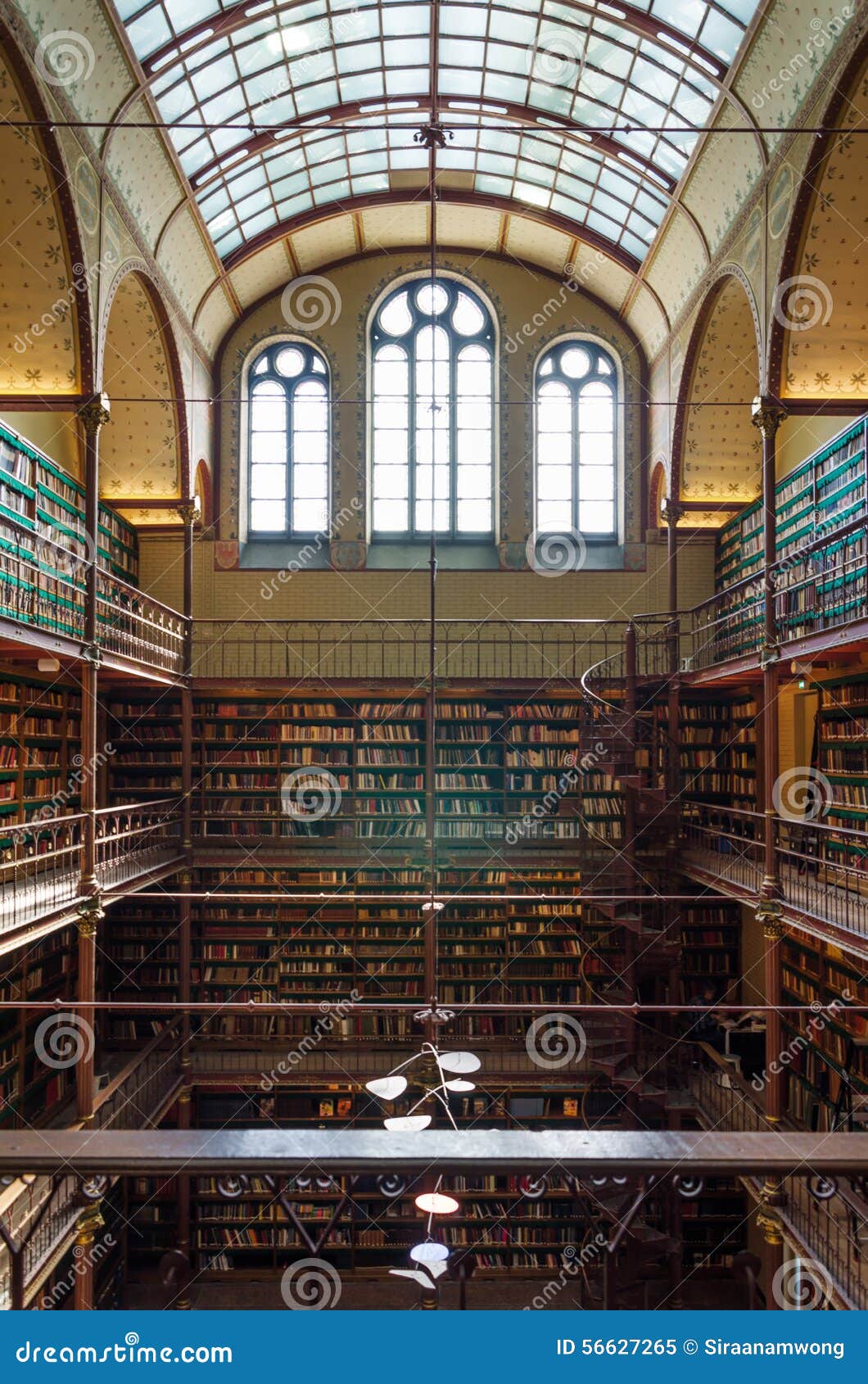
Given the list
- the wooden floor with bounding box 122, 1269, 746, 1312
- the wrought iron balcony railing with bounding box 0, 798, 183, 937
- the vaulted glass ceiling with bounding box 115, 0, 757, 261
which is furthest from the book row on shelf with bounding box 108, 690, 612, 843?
the vaulted glass ceiling with bounding box 115, 0, 757, 261

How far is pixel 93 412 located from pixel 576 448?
6.72m

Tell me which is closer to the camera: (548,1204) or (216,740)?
(548,1204)

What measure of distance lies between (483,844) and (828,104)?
768cm

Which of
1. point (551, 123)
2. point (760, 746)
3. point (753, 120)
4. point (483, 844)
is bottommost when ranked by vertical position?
point (483, 844)

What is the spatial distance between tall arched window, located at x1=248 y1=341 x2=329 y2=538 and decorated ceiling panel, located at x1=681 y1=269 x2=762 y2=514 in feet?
15.2

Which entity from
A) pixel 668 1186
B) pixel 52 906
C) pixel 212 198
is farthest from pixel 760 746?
pixel 212 198

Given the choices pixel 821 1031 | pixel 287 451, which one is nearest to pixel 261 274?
pixel 287 451

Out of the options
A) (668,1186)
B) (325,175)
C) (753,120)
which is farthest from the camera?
(325,175)

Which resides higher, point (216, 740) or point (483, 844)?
point (216, 740)

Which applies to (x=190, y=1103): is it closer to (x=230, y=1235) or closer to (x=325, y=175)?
(x=230, y=1235)

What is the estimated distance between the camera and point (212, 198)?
1026cm

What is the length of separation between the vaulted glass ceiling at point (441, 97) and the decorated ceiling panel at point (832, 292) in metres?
1.45

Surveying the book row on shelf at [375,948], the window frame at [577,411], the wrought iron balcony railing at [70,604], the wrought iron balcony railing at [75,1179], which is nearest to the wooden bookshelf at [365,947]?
the book row on shelf at [375,948]

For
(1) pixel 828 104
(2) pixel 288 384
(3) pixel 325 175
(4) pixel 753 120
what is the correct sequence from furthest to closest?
1. (2) pixel 288 384
2. (3) pixel 325 175
3. (4) pixel 753 120
4. (1) pixel 828 104
